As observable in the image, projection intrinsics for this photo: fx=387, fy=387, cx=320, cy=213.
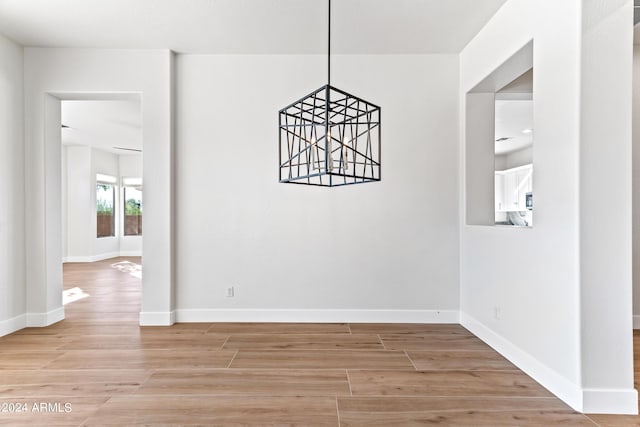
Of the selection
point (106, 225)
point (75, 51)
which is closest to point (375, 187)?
point (75, 51)

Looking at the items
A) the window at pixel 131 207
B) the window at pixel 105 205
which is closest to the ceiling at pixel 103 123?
the window at pixel 105 205

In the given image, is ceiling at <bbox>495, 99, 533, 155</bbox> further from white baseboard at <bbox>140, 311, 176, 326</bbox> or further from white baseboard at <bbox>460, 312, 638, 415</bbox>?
white baseboard at <bbox>140, 311, 176, 326</bbox>

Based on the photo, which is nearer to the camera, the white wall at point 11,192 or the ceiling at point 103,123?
the white wall at point 11,192

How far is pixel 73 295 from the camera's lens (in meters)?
5.07

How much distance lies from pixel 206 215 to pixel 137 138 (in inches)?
197

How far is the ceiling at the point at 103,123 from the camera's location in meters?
5.57

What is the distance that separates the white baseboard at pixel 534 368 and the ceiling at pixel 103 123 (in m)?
4.24

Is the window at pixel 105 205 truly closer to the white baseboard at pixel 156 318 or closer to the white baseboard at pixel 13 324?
the white baseboard at pixel 13 324

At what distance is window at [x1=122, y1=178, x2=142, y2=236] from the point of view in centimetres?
1044

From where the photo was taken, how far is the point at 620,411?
6.81 ft

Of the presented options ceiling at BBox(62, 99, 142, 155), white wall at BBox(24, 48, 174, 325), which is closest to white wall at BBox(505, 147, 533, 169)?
white wall at BBox(24, 48, 174, 325)

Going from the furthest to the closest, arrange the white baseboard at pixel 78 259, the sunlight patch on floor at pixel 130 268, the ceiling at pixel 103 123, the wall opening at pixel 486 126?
1. the white baseboard at pixel 78 259
2. the sunlight patch on floor at pixel 130 268
3. the ceiling at pixel 103 123
4. the wall opening at pixel 486 126

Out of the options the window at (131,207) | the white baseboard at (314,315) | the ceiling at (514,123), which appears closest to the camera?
the white baseboard at (314,315)

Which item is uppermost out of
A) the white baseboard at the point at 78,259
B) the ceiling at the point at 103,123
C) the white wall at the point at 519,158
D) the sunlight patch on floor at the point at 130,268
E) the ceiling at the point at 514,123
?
the ceiling at the point at 103,123
